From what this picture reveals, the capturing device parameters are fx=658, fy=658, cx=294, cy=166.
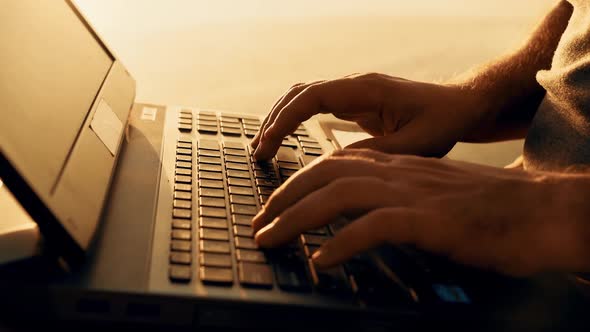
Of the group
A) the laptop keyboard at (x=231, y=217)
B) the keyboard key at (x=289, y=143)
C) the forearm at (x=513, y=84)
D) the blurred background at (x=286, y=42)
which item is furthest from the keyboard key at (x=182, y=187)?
the blurred background at (x=286, y=42)

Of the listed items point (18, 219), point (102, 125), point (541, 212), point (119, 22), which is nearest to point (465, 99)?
point (541, 212)

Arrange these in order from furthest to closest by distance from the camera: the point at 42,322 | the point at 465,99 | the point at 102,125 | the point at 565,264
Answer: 1. the point at 465,99
2. the point at 102,125
3. the point at 565,264
4. the point at 42,322

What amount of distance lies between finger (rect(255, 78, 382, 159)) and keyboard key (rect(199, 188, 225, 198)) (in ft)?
0.39

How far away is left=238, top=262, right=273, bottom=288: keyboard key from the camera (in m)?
0.45

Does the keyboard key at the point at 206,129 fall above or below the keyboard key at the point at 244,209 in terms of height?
above

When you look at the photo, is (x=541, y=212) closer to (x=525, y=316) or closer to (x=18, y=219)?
(x=525, y=316)

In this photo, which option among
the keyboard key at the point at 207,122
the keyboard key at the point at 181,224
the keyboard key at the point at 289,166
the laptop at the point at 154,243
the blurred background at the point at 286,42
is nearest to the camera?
the laptop at the point at 154,243

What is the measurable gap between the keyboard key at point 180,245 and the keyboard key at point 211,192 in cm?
11

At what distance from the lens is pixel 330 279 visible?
18.6 inches

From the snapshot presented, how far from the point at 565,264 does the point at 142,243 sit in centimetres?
33

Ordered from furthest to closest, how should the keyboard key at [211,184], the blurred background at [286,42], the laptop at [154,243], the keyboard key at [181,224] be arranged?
the blurred background at [286,42] → the keyboard key at [211,184] → the keyboard key at [181,224] → the laptop at [154,243]

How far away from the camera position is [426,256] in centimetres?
53

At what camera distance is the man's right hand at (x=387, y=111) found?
739 mm

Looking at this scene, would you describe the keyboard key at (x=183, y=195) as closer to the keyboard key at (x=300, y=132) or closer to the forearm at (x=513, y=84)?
the keyboard key at (x=300, y=132)
